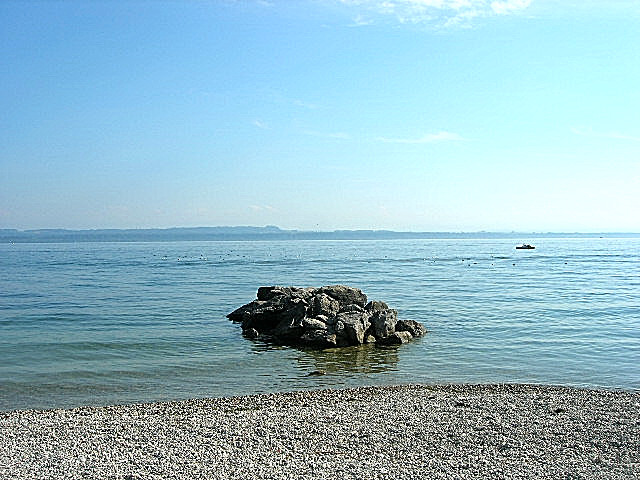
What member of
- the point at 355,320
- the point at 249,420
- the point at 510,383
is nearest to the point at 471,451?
the point at 249,420

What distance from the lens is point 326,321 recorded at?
24031 millimetres

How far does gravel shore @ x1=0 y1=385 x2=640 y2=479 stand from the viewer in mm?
9602

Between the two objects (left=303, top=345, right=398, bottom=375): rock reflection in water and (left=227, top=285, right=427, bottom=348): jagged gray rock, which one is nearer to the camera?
(left=303, top=345, right=398, bottom=375): rock reflection in water

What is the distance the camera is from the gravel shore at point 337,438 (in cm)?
960

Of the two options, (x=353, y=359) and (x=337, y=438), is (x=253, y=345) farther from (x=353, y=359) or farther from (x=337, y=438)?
(x=337, y=438)

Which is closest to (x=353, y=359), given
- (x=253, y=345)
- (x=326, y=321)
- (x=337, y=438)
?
(x=326, y=321)

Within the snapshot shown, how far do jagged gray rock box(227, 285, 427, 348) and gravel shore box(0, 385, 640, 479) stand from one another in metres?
7.85

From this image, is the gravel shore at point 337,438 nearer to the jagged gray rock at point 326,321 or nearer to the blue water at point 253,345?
the blue water at point 253,345

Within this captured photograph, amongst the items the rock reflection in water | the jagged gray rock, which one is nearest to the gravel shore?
the rock reflection in water

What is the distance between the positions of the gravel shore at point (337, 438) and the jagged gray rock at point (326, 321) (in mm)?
7854

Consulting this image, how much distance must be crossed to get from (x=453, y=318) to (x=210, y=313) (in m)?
12.0

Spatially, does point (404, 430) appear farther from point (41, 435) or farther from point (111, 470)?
A: point (41, 435)

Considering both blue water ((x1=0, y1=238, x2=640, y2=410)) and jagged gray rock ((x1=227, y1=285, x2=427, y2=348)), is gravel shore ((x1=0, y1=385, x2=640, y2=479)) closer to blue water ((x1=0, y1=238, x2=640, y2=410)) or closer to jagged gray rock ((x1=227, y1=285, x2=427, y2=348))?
blue water ((x1=0, y1=238, x2=640, y2=410))

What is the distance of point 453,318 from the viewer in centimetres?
2997
